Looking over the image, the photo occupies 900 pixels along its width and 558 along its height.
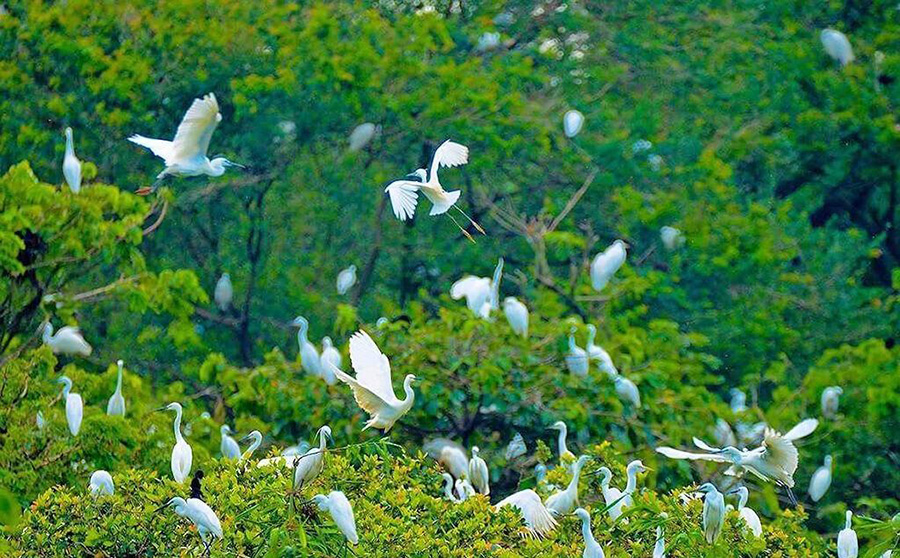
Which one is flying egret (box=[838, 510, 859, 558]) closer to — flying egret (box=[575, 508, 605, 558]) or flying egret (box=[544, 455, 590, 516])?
flying egret (box=[544, 455, 590, 516])

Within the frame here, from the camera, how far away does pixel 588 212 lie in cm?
1396

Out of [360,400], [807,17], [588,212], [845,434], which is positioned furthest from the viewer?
[807,17]

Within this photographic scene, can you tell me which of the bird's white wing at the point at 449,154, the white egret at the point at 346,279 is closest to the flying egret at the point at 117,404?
the bird's white wing at the point at 449,154

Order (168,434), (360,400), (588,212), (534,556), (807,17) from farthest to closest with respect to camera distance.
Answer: (807,17), (588,212), (168,434), (360,400), (534,556)

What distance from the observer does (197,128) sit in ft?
25.5

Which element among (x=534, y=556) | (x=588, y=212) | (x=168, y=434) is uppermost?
(x=534, y=556)

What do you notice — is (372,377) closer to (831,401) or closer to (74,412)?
(74,412)

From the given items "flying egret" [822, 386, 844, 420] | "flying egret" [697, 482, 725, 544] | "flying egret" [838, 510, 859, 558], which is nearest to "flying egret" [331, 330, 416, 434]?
"flying egret" [697, 482, 725, 544]

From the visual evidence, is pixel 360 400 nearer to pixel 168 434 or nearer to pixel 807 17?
pixel 168 434

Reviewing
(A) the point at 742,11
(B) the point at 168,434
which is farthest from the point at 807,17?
(B) the point at 168,434

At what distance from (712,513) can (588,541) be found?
447mm

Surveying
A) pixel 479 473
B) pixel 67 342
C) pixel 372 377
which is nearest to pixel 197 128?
pixel 372 377

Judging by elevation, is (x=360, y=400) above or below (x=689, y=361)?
above

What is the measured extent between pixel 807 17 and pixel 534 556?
1041cm
